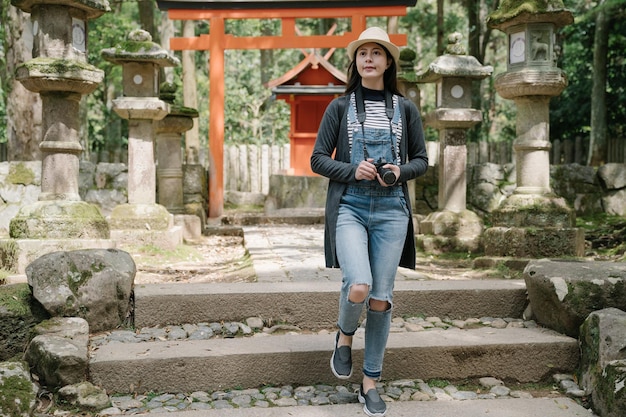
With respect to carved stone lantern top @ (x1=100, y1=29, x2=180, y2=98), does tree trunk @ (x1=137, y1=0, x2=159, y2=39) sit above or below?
above

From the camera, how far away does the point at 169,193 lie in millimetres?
9555

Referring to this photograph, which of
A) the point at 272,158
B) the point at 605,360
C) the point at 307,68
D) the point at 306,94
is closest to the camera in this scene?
the point at 605,360

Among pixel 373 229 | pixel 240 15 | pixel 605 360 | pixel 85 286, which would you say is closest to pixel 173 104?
pixel 240 15

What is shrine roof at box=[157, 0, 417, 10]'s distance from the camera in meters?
12.1

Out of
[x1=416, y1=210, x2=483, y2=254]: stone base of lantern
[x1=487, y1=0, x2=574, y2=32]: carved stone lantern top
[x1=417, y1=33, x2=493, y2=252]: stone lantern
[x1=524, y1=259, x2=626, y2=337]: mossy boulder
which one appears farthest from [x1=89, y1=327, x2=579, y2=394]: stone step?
[x1=417, y1=33, x2=493, y2=252]: stone lantern

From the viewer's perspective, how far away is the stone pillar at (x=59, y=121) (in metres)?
5.57

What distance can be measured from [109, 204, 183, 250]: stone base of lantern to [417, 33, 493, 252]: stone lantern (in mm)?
3031

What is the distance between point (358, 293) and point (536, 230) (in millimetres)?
3471

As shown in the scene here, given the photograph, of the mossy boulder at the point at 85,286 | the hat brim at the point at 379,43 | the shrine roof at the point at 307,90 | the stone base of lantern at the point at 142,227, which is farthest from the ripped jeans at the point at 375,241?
the shrine roof at the point at 307,90

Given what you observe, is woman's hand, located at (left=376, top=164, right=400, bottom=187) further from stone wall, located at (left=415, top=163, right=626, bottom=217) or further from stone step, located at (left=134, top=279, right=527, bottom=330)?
stone wall, located at (left=415, top=163, right=626, bottom=217)

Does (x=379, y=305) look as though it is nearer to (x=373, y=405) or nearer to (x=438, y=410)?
(x=373, y=405)

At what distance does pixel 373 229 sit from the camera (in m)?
3.01

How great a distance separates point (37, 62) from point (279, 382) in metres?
3.72

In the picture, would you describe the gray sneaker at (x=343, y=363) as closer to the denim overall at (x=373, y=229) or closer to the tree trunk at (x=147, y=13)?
the denim overall at (x=373, y=229)
